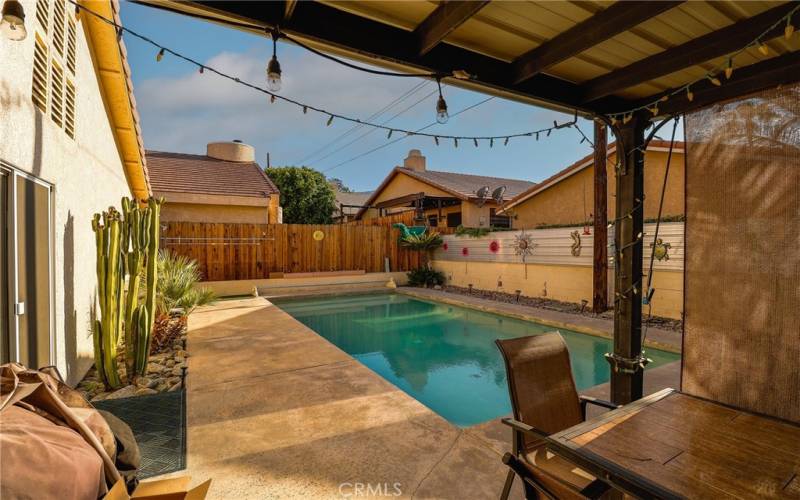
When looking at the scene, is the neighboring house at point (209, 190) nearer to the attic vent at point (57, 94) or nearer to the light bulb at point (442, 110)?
the attic vent at point (57, 94)

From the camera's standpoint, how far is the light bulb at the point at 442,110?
8.98 feet

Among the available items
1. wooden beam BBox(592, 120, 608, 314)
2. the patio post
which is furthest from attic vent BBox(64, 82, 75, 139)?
wooden beam BBox(592, 120, 608, 314)

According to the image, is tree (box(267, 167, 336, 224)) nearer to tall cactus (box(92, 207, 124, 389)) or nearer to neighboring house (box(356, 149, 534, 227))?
neighboring house (box(356, 149, 534, 227))

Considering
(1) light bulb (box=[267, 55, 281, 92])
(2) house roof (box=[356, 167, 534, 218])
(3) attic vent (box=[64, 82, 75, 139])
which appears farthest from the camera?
(2) house roof (box=[356, 167, 534, 218])

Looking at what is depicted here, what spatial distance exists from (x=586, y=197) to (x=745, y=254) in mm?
9635

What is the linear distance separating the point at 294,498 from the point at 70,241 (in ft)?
11.3

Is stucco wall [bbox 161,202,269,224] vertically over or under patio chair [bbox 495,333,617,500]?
over

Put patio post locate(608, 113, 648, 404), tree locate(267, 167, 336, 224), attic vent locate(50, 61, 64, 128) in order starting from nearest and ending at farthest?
patio post locate(608, 113, 648, 404)
attic vent locate(50, 61, 64, 128)
tree locate(267, 167, 336, 224)

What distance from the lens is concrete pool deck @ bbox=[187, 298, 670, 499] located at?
7.44 feet

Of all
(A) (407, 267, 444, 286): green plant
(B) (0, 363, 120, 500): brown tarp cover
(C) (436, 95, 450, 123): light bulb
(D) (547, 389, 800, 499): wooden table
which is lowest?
(A) (407, 267, 444, 286): green plant

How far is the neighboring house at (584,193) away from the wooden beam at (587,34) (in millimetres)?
6008

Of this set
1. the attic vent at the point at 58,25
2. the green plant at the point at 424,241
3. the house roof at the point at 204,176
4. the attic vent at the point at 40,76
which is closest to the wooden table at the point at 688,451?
the attic vent at the point at 40,76

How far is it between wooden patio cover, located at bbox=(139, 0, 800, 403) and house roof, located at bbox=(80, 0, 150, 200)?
2888 mm

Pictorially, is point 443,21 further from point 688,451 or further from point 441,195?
point 441,195
